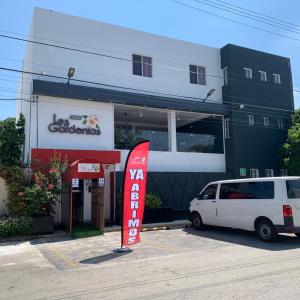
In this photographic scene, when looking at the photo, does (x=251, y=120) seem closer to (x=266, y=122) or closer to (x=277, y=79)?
(x=266, y=122)

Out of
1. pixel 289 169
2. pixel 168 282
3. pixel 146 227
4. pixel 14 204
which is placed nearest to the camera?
pixel 168 282

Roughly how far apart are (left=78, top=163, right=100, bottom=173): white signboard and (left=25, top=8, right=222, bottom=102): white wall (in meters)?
5.74

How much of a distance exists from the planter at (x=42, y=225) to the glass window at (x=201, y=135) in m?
9.67

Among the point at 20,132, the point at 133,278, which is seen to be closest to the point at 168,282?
the point at 133,278

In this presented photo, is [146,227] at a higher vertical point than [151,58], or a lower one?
lower

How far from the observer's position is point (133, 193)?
464 inches

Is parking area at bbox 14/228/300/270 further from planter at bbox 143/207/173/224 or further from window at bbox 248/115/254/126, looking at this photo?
window at bbox 248/115/254/126

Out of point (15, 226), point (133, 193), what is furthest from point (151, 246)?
point (15, 226)

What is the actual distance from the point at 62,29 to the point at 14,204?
910cm

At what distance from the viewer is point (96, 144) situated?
19.1m

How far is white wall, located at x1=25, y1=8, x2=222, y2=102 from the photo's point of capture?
18875 mm

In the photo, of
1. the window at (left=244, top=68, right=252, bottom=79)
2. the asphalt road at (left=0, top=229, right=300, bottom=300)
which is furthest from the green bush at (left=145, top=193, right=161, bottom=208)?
the window at (left=244, top=68, right=252, bottom=79)

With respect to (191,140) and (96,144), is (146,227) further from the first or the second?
(191,140)

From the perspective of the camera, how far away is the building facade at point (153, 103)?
18.5m
